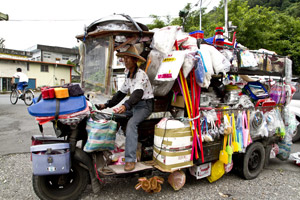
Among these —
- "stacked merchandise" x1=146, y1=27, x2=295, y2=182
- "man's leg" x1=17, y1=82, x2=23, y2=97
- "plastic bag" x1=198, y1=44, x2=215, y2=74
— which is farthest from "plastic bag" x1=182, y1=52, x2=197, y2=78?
"man's leg" x1=17, y1=82, x2=23, y2=97

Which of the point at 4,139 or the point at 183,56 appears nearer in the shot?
the point at 183,56

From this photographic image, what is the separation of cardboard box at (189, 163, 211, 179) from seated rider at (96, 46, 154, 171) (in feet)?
3.59

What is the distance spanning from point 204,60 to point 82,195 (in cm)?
272

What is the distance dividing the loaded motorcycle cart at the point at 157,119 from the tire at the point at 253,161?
0.06 feet

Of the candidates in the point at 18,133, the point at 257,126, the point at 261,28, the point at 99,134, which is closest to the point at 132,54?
the point at 99,134

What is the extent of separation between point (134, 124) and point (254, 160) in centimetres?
254

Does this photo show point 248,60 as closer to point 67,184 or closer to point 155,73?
point 155,73

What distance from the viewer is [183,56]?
294 cm

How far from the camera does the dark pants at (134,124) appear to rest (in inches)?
119

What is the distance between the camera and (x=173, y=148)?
2.96m

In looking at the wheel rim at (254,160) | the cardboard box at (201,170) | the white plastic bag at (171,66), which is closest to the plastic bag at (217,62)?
the white plastic bag at (171,66)

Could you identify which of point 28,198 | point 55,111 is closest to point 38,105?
point 55,111

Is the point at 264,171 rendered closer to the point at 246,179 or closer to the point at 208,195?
the point at 246,179

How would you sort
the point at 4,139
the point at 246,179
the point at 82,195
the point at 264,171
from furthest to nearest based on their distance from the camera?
the point at 4,139, the point at 264,171, the point at 246,179, the point at 82,195
